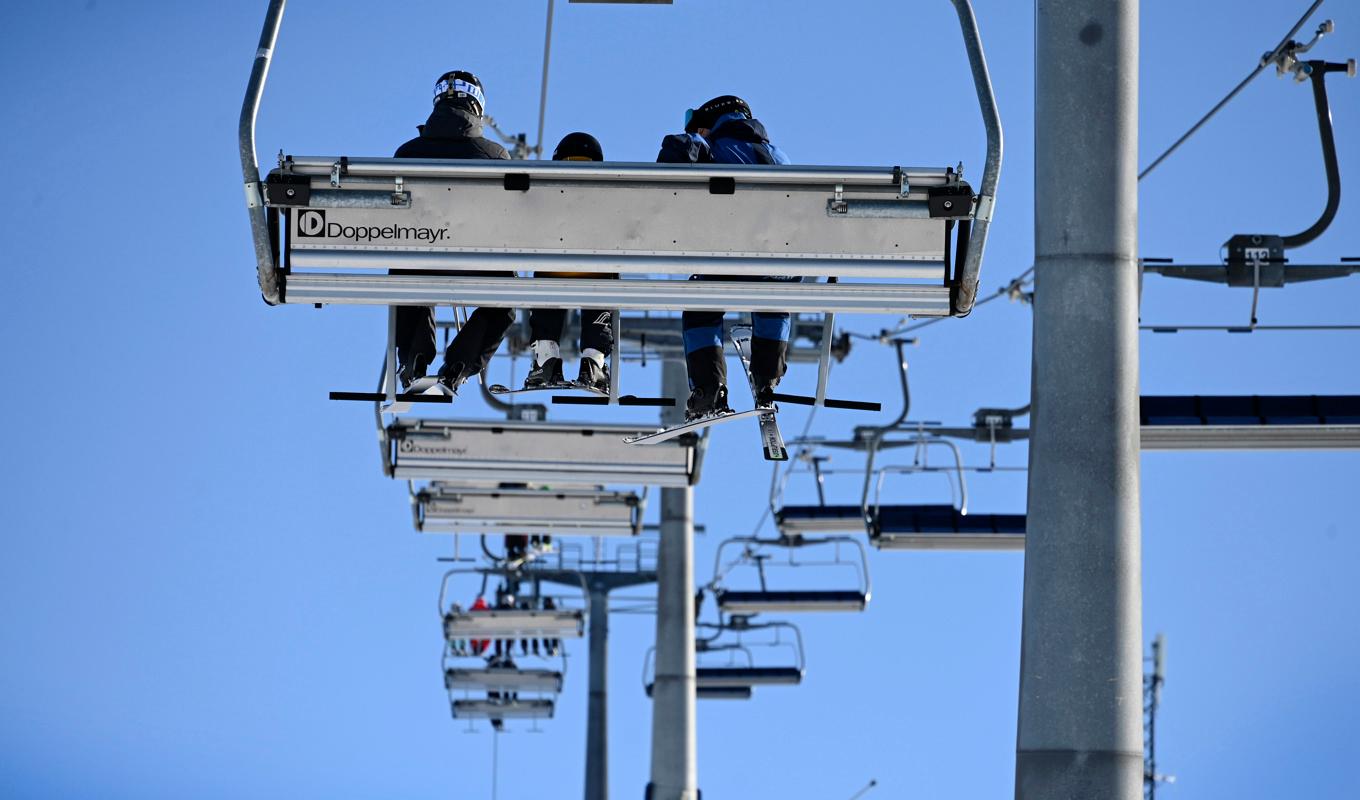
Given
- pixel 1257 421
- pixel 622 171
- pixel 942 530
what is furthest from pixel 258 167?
pixel 942 530

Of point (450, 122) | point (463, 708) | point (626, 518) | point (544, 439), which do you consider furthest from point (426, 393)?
point (463, 708)

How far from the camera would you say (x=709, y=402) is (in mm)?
8391

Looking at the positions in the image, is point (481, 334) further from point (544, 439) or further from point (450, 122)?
point (544, 439)

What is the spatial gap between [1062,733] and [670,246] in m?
2.03

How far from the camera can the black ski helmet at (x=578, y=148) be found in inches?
328

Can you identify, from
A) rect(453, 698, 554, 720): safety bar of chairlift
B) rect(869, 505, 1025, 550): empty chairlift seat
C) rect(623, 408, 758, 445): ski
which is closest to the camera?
rect(623, 408, 758, 445): ski

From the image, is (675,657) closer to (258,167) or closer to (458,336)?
(458,336)

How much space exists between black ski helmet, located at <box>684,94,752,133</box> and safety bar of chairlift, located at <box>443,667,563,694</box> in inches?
760

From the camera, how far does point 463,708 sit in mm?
29797

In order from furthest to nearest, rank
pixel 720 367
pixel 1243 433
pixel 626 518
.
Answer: pixel 626 518 → pixel 1243 433 → pixel 720 367

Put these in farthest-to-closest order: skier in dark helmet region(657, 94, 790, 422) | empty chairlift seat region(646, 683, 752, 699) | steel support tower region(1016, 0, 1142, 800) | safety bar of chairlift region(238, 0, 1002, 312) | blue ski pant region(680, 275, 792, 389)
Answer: empty chairlift seat region(646, 683, 752, 699), blue ski pant region(680, 275, 792, 389), skier in dark helmet region(657, 94, 790, 422), safety bar of chairlift region(238, 0, 1002, 312), steel support tower region(1016, 0, 1142, 800)

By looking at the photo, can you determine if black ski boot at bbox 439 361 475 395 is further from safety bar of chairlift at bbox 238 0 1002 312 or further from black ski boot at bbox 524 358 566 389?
safety bar of chairlift at bbox 238 0 1002 312

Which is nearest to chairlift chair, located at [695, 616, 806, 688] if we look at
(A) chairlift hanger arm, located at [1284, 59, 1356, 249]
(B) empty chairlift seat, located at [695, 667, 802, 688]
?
(B) empty chairlift seat, located at [695, 667, 802, 688]

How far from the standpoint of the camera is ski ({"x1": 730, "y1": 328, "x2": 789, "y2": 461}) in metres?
8.39
